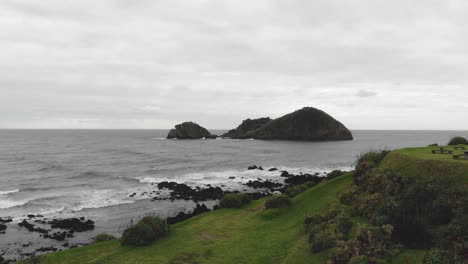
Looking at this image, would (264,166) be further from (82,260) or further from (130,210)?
(82,260)

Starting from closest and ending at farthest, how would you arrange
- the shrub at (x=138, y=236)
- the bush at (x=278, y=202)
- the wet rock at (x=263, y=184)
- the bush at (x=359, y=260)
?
the bush at (x=359, y=260) < the shrub at (x=138, y=236) < the bush at (x=278, y=202) < the wet rock at (x=263, y=184)

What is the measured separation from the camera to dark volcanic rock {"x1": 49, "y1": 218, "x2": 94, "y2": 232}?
105 ft

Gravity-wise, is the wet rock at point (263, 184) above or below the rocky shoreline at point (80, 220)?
above

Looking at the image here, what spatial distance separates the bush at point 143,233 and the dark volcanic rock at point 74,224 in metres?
13.3

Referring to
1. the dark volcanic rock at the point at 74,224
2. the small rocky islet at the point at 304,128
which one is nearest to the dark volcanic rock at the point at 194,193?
the dark volcanic rock at the point at 74,224

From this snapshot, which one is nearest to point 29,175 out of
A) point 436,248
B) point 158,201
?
point 158,201

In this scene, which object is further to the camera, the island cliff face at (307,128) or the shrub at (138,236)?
the island cliff face at (307,128)

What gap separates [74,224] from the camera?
3259 centimetres

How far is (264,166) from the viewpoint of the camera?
73.0 m

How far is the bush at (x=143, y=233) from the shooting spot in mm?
20906

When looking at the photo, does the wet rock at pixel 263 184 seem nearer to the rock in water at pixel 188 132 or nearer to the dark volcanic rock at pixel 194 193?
the dark volcanic rock at pixel 194 193

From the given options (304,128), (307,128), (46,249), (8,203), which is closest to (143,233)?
(46,249)

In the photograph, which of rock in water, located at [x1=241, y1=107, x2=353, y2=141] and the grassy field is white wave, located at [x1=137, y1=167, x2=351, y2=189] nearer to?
the grassy field

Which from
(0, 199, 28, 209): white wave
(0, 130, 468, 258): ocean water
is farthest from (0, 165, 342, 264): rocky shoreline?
(0, 199, 28, 209): white wave
